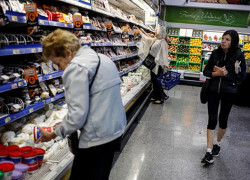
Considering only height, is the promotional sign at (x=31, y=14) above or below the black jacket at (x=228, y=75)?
above

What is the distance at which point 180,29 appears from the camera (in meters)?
10.8

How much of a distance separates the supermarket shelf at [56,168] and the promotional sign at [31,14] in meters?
1.24

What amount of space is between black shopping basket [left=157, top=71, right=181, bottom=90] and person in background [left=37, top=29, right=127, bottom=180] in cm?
485

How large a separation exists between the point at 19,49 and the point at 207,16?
1022cm

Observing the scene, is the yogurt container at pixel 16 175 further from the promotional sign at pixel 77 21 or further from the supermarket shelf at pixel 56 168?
the promotional sign at pixel 77 21

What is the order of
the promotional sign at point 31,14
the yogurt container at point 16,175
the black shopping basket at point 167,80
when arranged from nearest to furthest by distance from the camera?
1. the yogurt container at point 16,175
2. the promotional sign at point 31,14
3. the black shopping basket at point 167,80

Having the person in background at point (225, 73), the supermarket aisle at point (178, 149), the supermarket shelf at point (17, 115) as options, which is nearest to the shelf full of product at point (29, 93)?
the supermarket shelf at point (17, 115)

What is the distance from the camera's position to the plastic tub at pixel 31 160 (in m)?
1.85

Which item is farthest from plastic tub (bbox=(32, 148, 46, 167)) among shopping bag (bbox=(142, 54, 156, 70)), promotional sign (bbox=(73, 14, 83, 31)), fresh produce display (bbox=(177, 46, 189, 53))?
fresh produce display (bbox=(177, 46, 189, 53))

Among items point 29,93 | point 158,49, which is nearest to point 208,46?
point 158,49

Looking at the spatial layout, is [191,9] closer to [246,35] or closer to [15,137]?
[246,35]

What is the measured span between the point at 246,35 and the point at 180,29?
8.92 feet

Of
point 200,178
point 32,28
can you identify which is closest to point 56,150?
point 32,28

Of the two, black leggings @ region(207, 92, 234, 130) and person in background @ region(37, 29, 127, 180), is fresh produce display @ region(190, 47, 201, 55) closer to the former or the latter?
black leggings @ region(207, 92, 234, 130)
